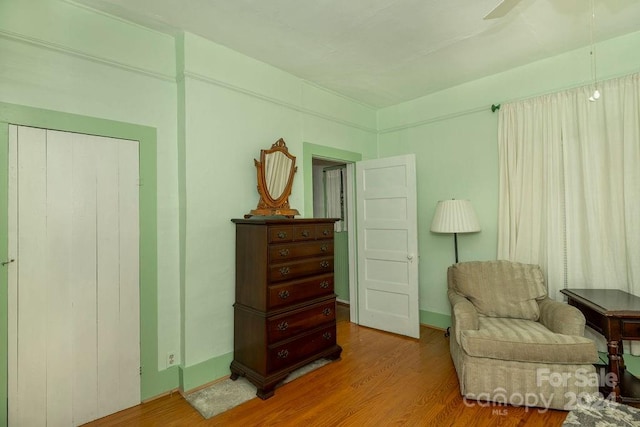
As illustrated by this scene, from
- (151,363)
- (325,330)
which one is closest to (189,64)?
(151,363)

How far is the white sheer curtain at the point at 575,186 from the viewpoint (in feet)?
8.14

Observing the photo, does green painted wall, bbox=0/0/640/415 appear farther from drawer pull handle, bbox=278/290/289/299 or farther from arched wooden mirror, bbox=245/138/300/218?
drawer pull handle, bbox=278/290/289/299

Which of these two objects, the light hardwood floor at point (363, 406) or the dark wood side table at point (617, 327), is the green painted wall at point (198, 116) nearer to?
the light hardwood floor at point (363, 406)

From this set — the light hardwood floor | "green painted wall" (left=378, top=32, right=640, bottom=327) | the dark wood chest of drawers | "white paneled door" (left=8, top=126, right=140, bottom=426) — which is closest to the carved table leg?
the light hardwood floor

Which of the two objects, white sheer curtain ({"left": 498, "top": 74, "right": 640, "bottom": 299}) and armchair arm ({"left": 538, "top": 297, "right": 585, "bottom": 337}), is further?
white sheer curtain ({"left": 498, "top": 74, "right": 640, "bottom": 299})

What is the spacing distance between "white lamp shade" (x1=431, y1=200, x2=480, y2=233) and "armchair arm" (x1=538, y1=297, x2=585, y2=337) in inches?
36.1

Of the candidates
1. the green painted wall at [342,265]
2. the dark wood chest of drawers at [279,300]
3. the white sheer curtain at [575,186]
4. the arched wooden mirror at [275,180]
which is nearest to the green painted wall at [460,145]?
the white sheer curtain at [575,186]

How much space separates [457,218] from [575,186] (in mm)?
1009

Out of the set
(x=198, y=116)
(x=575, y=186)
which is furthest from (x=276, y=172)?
(x=575, y=186)

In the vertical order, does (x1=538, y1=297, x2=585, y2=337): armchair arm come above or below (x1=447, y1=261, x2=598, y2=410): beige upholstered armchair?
above

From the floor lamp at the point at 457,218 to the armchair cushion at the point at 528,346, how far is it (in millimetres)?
1084

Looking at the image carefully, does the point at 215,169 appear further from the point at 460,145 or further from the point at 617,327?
the point at 617,327

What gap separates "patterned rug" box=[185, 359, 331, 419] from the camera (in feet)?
7.09

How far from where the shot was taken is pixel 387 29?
2.38 meters
